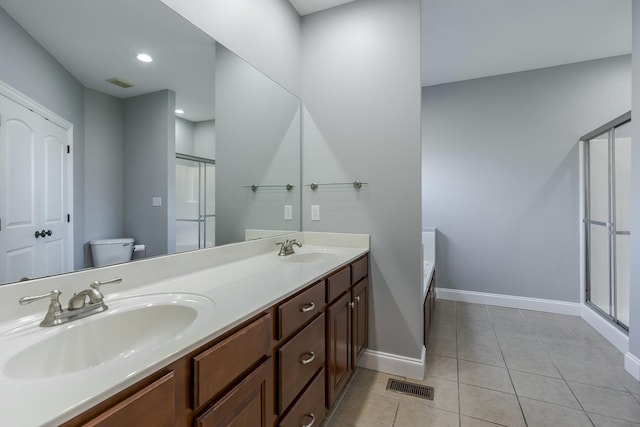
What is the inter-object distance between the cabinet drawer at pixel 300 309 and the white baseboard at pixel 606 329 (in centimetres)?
255

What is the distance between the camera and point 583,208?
3.04 m

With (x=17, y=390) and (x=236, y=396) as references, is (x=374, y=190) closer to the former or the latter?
(x=236, y=396)

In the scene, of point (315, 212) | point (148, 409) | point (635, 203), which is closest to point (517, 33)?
point (635, 203)

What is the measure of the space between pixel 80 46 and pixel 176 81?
401mm

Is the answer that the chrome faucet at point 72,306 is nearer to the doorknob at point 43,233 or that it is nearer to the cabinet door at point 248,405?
the doorknob at point 43,233

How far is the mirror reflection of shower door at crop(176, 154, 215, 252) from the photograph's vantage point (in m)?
1.39

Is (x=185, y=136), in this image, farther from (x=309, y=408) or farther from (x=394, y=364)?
(x=394, y=364)

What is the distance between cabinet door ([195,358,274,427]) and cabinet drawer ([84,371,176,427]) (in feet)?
0.39

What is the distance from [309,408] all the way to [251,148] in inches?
60.6

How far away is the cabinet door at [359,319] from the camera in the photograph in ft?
6.04

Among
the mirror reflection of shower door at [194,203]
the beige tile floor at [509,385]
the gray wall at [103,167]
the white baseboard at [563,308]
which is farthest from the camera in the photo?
the white baseboard at [563,308]

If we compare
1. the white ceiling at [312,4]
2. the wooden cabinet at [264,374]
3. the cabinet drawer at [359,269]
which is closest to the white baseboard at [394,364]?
the wooden cabinet at [264,374]

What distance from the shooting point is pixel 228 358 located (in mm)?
805

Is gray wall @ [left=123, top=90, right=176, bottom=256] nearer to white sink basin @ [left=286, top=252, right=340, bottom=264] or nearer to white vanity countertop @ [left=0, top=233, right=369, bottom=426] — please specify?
white vanity countertop @ [left=0, top=233, right=369, bottom=426]
